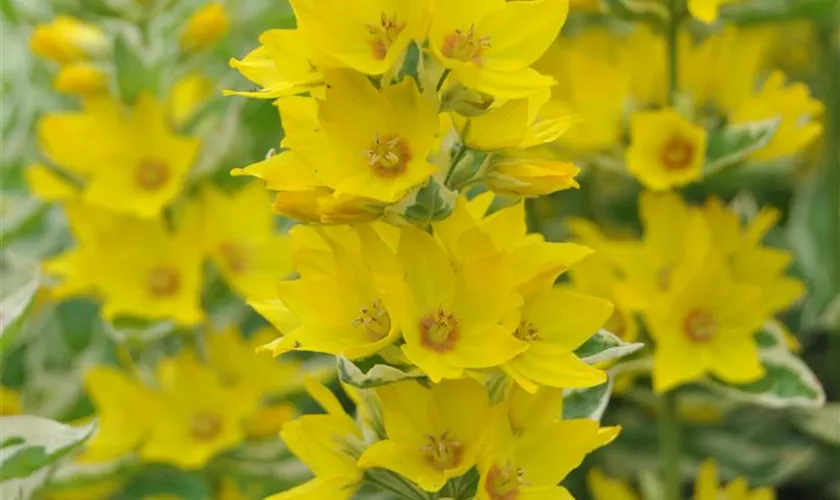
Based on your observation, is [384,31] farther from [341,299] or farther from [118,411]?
[118,411]

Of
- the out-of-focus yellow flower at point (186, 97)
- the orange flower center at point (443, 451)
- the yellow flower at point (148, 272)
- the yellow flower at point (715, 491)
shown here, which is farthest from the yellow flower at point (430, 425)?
the out-of-focus yellow flower at point (186, 97)

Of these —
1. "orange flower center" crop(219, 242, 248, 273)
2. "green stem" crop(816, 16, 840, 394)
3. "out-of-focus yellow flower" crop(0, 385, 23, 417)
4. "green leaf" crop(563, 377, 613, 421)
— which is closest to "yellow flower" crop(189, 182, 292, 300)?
"orange flower center" crop(219, 242, 248, 273)

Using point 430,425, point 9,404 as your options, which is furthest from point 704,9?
point 9,404

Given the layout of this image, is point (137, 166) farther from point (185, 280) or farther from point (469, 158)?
point (469, 158)

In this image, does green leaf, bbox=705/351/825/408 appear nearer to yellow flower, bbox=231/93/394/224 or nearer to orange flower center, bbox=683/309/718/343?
orange flower center, bbox=683/309/718/343

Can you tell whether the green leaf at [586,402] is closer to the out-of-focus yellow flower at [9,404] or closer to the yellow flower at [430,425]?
the yellow flower at [430,425]
